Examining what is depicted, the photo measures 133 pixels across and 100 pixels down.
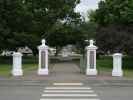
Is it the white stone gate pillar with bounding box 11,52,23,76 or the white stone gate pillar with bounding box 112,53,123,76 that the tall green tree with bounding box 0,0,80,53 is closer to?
the white stone gate pillar with bounding box 11,52,23,76

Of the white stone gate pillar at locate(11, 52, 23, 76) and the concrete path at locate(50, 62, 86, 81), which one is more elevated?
the white stone gate pillar at locate(11, 52, 23, 76)

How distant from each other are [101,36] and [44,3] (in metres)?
20.4

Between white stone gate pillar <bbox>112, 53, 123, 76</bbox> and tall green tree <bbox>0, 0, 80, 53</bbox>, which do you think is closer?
white stone gate pillar <bbox>112, 53, 123, 76</bbox>

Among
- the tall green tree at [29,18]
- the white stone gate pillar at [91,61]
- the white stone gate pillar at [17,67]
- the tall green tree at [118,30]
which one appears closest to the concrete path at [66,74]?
the white stone gate pillar at [91,61]

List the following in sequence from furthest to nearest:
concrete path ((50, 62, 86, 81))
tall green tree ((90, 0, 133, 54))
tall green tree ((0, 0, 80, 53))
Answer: tall green tree ((0, 0, 80, 53)) → tall green tree ((90, 0, 133, 54)) → concrete path ((50, 62, 86, 81))

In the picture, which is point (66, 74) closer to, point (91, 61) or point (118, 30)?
point (91, 61)

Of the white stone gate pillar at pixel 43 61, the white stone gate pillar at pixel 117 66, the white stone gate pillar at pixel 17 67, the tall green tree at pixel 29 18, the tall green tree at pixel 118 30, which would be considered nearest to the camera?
the white stone gate pillar at pixel 17 67

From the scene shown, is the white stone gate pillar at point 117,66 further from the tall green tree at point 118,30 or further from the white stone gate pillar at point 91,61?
the tall green tree at point 118,30

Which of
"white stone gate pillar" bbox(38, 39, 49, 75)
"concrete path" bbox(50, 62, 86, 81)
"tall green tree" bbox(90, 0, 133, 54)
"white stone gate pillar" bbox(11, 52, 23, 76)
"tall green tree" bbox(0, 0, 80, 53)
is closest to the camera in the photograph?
"concrete path" bbox(50, 62, 86, 81)

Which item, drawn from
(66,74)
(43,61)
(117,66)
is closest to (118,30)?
(66,74)

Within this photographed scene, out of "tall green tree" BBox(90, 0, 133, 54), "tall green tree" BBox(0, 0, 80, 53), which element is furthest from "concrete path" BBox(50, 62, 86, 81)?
"tall green tree" BBox(0, 0, 80, 53)

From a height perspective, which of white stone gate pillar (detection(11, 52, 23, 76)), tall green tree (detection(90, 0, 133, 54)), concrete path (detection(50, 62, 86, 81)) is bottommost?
concrete path (detection(50, 62, 86, 81))

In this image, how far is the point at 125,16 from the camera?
125ft

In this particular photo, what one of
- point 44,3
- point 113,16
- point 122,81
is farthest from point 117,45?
point 44,3
